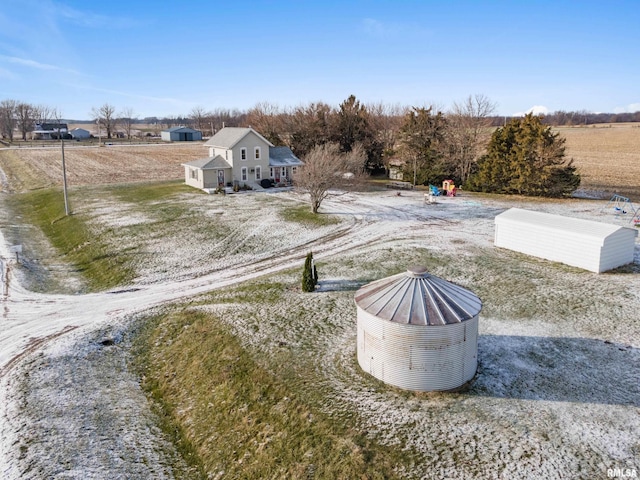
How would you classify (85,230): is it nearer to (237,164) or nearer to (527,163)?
(237,164)

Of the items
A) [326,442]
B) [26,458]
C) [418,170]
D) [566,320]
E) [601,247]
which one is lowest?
[26,458]

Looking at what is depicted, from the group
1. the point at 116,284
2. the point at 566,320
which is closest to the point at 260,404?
the point at 566,320

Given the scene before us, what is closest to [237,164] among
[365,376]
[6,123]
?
[365,376]

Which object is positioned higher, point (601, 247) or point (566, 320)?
point (601, 247)

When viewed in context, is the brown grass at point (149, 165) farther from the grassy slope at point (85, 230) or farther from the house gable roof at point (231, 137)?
the house gable roof at point (231, 137)

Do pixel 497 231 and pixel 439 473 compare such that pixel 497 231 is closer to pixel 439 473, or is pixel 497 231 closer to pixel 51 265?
pixel 439 473

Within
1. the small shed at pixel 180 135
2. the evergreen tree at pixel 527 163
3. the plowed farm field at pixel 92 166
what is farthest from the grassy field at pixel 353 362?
the small shed at pixel 180 135

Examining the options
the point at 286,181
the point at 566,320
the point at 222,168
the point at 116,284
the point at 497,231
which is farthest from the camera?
the point at 286,181

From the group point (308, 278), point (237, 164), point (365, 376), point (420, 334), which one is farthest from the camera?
point (237, 164)
